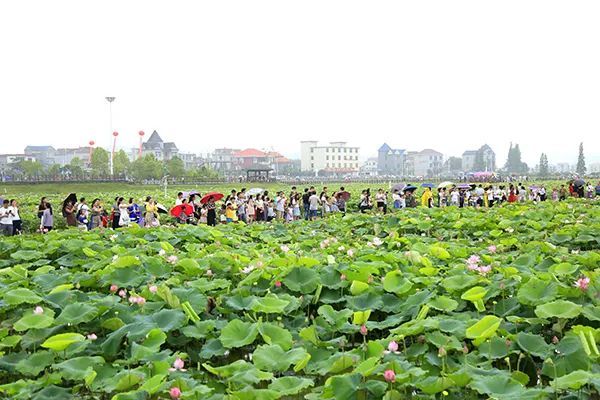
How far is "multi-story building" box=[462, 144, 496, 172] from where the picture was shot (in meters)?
125

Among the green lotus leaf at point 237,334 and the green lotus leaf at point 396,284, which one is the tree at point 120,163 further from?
the green lotus leaf at point 237,334

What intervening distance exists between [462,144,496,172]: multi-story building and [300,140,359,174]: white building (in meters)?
27.0

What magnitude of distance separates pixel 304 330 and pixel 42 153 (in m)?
161

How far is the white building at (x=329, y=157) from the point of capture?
120 m

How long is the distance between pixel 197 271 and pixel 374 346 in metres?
2.52

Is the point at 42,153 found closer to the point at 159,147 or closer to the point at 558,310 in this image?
the point at 159,147

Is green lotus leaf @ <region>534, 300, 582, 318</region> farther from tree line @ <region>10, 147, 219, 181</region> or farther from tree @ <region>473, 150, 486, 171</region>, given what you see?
tree @ <region>473, 150, 486, 171</region>

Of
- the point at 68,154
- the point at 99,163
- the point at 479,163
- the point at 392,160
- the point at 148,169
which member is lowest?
the point at 148,169

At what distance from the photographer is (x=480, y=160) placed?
12456cm

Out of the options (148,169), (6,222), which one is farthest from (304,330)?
(148,169)

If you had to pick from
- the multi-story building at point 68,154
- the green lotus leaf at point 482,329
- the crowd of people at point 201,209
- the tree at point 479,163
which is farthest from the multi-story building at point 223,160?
the green lotus leaf at point 482,329

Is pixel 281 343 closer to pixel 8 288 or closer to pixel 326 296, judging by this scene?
pixel 326 296

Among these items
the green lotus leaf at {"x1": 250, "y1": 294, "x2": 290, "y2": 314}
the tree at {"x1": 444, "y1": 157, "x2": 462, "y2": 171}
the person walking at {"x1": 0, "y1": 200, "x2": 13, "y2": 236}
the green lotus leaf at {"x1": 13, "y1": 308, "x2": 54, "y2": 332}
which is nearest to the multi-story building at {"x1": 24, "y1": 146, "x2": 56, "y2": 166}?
the tree at {"x1": 444, "y1": 157, "x2": 462, "y2": 171}

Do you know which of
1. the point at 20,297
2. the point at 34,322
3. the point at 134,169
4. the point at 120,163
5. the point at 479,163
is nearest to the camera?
the point at 34,322
